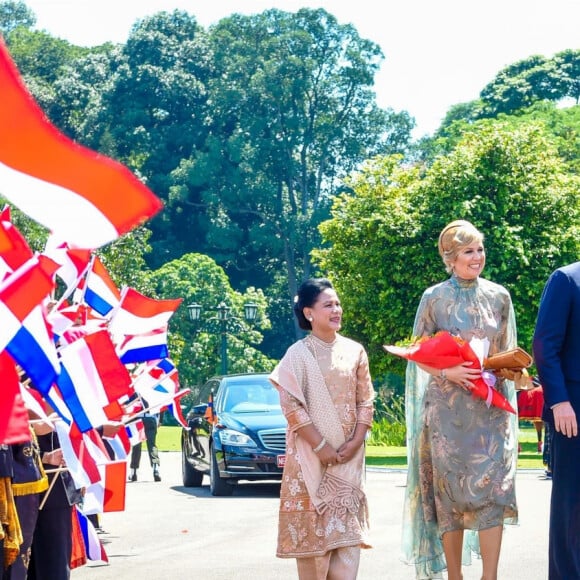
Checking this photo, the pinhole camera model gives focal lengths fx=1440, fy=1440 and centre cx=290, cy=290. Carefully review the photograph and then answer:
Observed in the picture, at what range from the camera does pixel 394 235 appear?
112 ft

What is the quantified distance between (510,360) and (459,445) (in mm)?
674

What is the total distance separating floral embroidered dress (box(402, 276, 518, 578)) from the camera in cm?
852

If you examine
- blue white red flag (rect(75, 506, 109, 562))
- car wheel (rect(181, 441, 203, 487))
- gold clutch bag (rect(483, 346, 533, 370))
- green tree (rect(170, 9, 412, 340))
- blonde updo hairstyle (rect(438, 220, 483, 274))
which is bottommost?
car wheel (rect(181, 441, 203, 487))

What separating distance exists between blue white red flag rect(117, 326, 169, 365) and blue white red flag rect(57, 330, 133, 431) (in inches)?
124

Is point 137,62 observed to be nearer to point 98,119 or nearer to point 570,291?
point 98,119

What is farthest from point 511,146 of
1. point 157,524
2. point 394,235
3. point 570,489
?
point 570,489

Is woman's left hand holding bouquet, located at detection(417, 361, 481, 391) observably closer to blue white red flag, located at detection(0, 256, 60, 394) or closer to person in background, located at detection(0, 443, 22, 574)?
person in background, located at detection(0, 443, 22, 574)

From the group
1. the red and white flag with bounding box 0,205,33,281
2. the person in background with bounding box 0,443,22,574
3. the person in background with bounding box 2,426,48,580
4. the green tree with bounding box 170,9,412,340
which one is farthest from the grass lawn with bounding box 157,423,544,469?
the green tree with bounding box 170,9,412,340

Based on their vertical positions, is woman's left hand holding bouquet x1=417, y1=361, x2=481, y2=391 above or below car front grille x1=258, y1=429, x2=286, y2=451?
above

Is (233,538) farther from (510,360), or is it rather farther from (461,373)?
(510,360)

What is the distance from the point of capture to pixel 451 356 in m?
8.30

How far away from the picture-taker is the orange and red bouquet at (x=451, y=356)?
326 inches

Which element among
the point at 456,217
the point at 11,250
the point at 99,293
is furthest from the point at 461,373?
the point at 456,217

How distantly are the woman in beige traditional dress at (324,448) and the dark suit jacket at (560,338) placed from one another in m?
1.17
